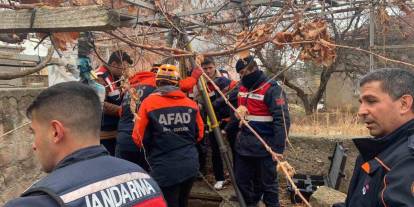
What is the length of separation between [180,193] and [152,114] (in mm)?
1077

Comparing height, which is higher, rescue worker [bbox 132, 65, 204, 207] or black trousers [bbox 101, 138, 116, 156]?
rescue worker [bbox 132, 65, 204, 207]

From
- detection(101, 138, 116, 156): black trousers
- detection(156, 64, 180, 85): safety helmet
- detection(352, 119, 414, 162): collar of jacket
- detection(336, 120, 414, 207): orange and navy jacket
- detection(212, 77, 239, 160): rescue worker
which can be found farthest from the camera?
detection(212, 77, 239, 160): rescue worker

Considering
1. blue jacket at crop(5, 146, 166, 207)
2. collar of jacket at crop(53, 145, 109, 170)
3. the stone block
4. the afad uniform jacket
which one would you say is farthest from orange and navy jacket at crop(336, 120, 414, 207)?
the afad uniform jacket

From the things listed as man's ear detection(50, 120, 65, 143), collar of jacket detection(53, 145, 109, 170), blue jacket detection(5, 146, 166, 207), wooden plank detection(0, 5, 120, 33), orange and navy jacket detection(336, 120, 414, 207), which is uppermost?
wooden plank detection(0, 5, 120, 33)

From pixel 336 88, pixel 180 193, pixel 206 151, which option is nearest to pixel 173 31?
pixel 180 193

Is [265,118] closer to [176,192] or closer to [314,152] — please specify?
[176,192]

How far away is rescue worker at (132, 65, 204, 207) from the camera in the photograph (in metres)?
4.57

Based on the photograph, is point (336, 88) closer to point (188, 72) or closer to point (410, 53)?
point (410, 53)

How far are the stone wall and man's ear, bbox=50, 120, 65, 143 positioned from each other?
13.6ft

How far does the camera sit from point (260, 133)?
534cm

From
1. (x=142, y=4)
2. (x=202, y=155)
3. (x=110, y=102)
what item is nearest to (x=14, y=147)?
(x=110, y=102)

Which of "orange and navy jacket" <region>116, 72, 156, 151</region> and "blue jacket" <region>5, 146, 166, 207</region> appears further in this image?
"orange and navy jacket" <region>116, 72, 156, 151</region>

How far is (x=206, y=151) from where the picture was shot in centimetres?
694

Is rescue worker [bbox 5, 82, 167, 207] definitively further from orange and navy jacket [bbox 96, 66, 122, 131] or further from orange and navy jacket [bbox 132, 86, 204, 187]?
orange and navy jacket [bbox 96, 66, 122, 131]
